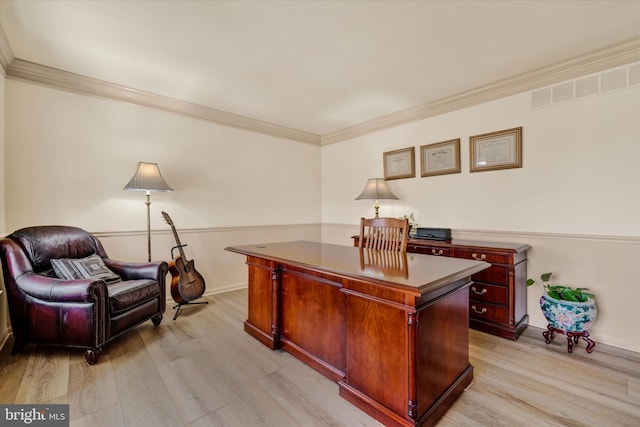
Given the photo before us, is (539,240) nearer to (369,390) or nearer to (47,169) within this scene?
(369,390)

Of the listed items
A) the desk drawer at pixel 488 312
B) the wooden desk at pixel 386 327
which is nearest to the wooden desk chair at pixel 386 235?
the wooden desk at pixel 386 327

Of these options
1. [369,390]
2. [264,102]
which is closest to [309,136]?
[264,102]

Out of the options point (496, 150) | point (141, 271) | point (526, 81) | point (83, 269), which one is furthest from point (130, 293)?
point (526, 81)

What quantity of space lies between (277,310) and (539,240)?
2550 millimetres

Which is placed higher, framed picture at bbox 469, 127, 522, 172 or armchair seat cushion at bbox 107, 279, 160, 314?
framed picture at bbox 469, 127, 522, 172

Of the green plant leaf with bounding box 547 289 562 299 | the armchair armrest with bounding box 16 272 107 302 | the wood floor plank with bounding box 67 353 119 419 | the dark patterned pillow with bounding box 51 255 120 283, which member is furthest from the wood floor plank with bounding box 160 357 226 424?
the green plant leaf with bounding box 547 289 562 299

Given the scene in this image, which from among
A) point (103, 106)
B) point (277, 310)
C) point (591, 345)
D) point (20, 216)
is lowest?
point (591, 345)

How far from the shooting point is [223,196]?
396 centimetres

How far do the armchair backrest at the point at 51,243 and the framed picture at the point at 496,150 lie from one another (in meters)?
4.02

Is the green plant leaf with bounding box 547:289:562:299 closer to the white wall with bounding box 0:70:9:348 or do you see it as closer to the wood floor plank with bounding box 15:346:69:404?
the wood floor plank with bounding box 15:346:69:404

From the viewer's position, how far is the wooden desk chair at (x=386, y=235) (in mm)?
2225

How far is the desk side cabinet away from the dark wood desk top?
1.04 m

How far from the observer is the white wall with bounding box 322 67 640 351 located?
2350 millimetres

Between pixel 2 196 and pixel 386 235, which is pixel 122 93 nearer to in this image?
pixel 2 196
